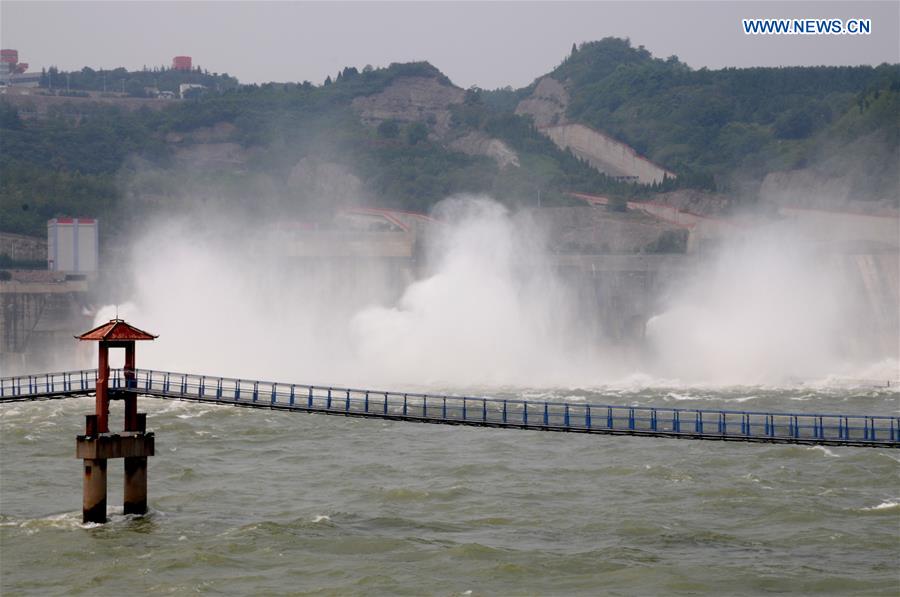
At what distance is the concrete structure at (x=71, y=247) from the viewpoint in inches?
5030

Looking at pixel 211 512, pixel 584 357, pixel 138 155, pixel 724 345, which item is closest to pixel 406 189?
pixel 138 155

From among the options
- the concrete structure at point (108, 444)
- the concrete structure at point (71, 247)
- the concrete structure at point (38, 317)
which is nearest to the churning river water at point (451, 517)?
the concrete structure at point (108, 444)

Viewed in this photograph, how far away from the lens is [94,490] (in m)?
43.5

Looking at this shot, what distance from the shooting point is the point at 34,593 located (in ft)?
126

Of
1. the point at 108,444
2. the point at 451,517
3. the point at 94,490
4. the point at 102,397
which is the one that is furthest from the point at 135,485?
the point at 451,517

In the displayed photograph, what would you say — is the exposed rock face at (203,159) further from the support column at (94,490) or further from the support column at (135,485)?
the support column at (94,490)

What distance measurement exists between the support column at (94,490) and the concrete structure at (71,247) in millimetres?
86541

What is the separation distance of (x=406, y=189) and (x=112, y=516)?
459ft

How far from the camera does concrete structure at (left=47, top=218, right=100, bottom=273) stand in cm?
12775

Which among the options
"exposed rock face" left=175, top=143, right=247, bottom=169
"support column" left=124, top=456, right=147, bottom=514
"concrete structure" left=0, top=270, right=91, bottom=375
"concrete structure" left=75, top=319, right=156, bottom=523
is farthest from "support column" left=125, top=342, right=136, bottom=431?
"exposed rock face" left=175, top=143, right=247, bottom=169

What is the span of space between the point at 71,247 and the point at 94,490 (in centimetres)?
8956

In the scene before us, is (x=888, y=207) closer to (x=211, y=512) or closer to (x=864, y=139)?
(x=864, y=139)

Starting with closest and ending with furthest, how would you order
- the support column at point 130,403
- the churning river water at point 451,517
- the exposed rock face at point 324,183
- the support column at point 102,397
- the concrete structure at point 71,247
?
the churning river water at point 451,517 → the support column at point 102,397 → the support column at point 130,403 → the concrete structure at point 71,247 → the exposed rock face at point 324,183

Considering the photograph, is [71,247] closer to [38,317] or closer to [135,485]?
[38,317]
